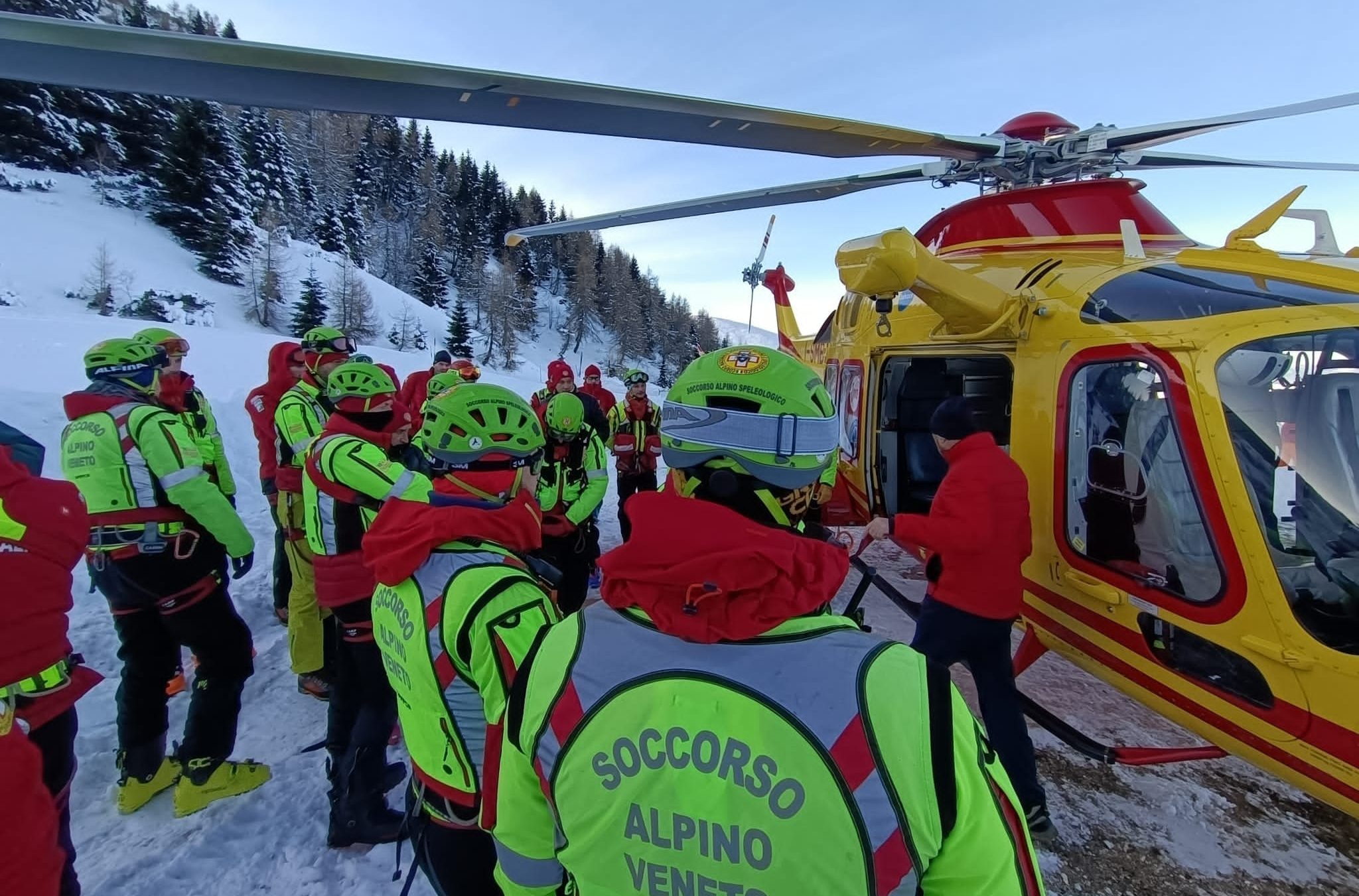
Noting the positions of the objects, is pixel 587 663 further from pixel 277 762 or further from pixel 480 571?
pixel 277 762

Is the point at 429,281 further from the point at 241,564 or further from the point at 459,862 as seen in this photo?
the point at 459,862

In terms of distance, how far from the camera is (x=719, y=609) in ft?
3.13

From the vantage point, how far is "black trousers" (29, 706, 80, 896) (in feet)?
6.18

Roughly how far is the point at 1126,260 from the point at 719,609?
11.2ft

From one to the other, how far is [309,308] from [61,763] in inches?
1250

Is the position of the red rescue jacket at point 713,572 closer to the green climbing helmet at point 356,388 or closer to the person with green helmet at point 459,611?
the person with green helmet at point 459,611

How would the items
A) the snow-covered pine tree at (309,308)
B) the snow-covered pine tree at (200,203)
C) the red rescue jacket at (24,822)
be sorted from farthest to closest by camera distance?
the snow-covered pine tree at (200,203), the snow-covered pine tree at (309,308), the red rescue jacket at (24,822)

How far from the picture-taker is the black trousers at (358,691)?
8.76ft

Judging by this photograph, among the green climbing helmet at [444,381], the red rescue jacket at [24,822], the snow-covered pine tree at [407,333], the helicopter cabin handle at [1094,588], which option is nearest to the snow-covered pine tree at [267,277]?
the snow-covered pine tree at [407,333]

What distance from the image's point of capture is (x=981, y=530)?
280cm

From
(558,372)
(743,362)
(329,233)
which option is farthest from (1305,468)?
(329,233)

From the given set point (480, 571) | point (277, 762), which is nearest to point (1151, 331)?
point (480, 571)

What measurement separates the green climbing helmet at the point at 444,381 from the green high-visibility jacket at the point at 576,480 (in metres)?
0.88

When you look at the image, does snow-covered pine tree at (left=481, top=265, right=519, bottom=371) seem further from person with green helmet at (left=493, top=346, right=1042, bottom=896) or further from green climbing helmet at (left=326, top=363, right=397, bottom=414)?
person with green helmet at (left=493, top=346, right=1042, bottom=896)
